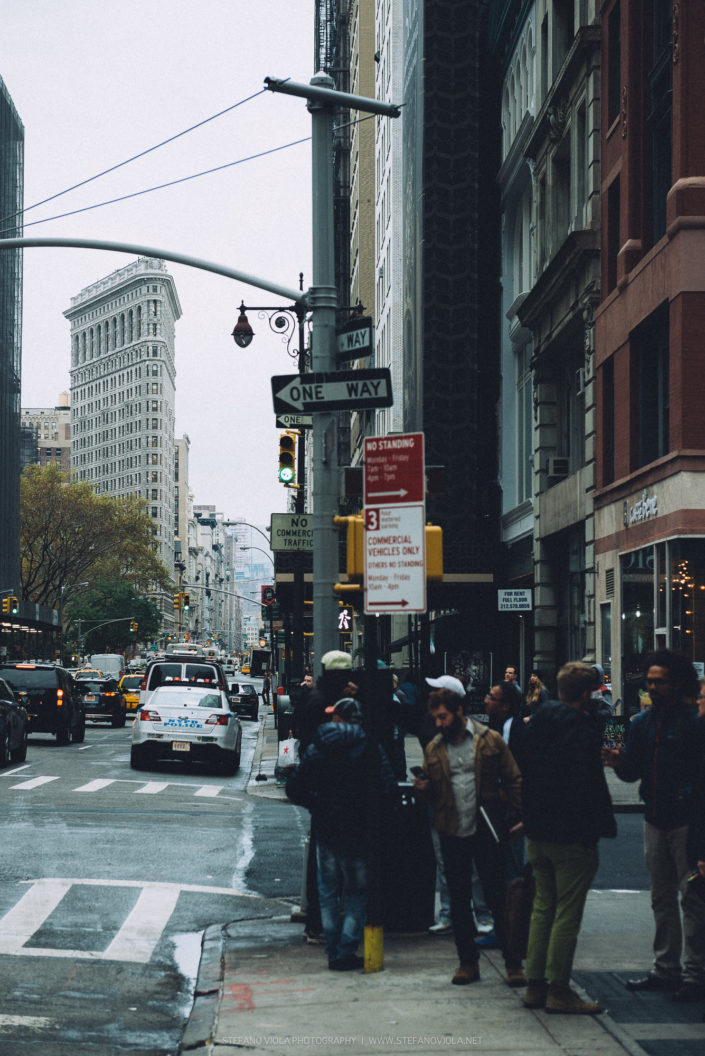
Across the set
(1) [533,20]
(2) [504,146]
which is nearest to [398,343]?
(2) [504,146]

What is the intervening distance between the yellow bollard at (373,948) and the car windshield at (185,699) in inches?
685

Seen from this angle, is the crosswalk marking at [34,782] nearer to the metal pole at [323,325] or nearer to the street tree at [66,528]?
the metal pole at [323,325]

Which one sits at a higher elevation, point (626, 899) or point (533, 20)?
point (533, 20)

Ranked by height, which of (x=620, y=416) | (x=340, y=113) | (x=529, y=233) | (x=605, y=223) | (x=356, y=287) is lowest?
(x=620, y=416)

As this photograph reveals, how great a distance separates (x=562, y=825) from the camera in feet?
25.3

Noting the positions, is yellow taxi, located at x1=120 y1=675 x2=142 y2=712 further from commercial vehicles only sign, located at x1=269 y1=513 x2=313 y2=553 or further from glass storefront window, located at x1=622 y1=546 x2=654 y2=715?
commercial vehicles only sign, located at x1=269 y1=513 x2=313 y2=553

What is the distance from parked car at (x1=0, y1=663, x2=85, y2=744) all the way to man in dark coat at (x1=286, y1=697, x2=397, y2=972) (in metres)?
24.0

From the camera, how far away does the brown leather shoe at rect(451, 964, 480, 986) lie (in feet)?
27.8

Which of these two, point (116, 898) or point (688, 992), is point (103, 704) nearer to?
point (116, 898)

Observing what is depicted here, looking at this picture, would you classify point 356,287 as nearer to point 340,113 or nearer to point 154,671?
point 340,113

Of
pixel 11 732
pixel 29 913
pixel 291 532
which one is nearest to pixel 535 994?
pixel 29 913

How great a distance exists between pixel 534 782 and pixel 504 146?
36.8 m

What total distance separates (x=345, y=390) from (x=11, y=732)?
17.1 metres

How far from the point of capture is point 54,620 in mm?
85062
